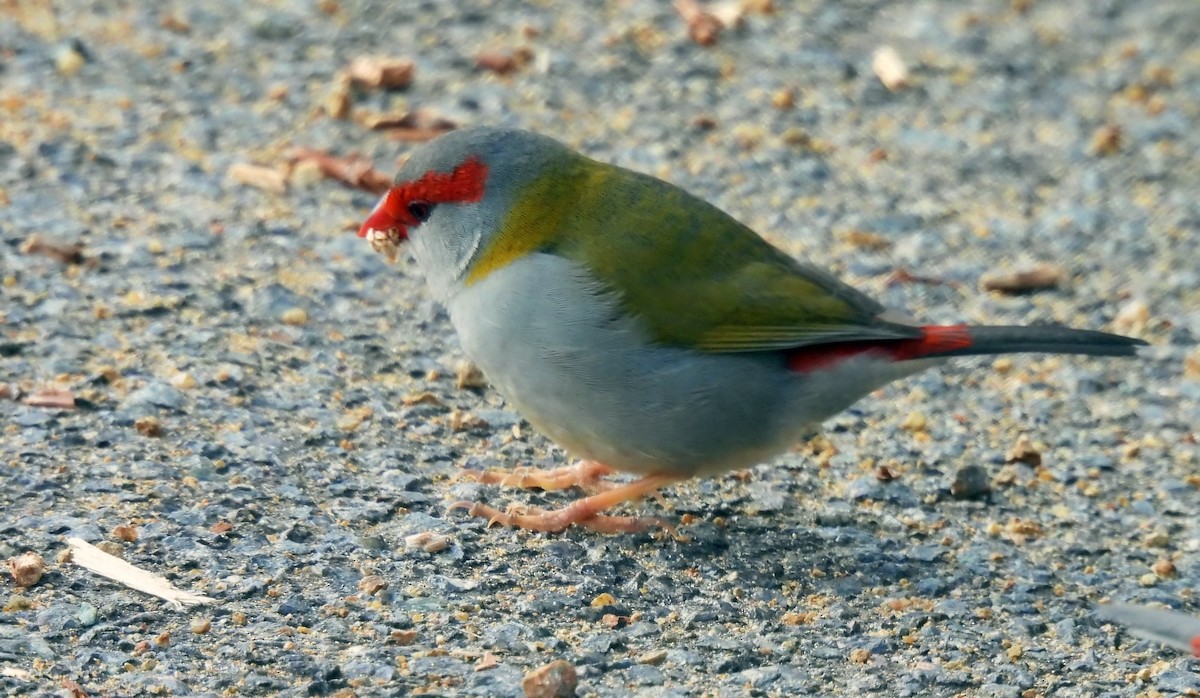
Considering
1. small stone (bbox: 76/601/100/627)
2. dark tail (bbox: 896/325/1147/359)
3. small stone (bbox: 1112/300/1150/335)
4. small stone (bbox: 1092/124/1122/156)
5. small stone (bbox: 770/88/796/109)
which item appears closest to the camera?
small stone (bbox: 76/601/100/627)

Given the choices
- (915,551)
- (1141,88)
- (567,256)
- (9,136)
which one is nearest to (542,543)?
(567,256)

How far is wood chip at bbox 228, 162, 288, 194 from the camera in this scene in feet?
20.4

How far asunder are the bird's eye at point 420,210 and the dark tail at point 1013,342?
1.39 meters

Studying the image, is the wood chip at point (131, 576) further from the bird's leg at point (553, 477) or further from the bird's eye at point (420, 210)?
the bird's eye at point (420, 210)

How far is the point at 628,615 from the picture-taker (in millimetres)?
3930

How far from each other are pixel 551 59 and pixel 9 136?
2.43 m

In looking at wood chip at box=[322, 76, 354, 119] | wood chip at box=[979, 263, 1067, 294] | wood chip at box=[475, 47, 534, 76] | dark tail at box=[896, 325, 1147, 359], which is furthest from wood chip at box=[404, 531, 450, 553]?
wood chip at box=[475, 47, 534, 76]

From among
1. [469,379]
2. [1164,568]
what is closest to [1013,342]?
[1164,568]

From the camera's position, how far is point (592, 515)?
4379 mm

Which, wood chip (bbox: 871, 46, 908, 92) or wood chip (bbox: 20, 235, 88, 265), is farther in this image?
wood chip (bbox: 871, 46, 908, 92)

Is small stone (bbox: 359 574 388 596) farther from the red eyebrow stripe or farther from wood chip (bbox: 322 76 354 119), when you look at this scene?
wood chip (bbox: 322 76 354 119)

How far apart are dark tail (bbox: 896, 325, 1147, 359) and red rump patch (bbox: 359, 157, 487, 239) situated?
128 cm

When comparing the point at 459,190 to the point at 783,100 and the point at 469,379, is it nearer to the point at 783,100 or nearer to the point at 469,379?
the point at 469,379

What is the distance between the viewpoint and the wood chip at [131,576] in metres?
3.73
